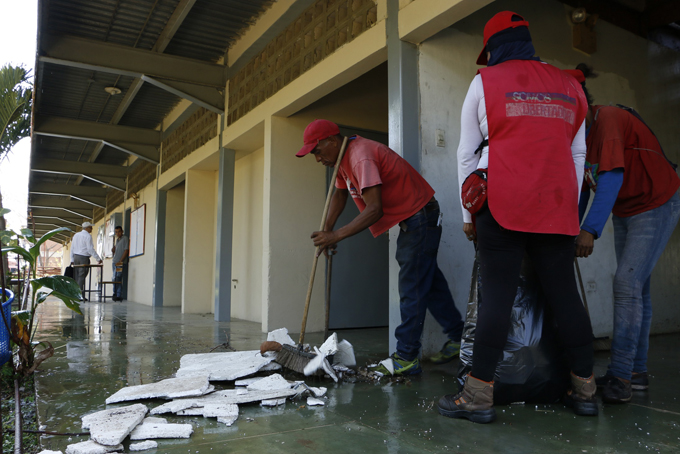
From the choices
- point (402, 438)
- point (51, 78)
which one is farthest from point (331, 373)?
point (51, 78)

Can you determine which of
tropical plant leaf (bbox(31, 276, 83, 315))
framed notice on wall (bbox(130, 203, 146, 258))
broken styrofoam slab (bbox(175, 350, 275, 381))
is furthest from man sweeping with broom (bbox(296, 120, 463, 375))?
framed notice on wall (bbox(130, 203, 146, 258))

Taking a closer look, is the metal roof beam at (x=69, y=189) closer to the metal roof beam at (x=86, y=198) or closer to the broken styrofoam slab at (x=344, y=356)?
the metal roof beam at (x=86, y=198)

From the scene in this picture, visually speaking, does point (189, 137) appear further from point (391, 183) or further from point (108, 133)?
point (391, 183)

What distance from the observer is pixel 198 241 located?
29.6 feet

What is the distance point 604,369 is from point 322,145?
Answer: 215 cm

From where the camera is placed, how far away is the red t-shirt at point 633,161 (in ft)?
7.70

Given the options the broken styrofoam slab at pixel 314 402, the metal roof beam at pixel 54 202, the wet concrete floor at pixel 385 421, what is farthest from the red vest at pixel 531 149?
the metal roof beam at pixel 54 202

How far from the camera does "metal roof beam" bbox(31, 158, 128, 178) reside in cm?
1310

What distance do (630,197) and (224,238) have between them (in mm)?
5560

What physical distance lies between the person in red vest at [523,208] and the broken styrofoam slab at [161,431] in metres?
1.01

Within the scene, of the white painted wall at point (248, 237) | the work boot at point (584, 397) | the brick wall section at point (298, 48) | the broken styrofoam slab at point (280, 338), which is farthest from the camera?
the white painted wall at point (248, 237)

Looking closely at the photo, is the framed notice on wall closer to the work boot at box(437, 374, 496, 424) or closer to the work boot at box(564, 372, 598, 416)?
the work boot at box(437, 374, 496, 424)

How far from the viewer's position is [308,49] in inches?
195

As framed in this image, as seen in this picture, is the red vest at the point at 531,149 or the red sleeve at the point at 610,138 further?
the red sleeve at the point at 610,138
